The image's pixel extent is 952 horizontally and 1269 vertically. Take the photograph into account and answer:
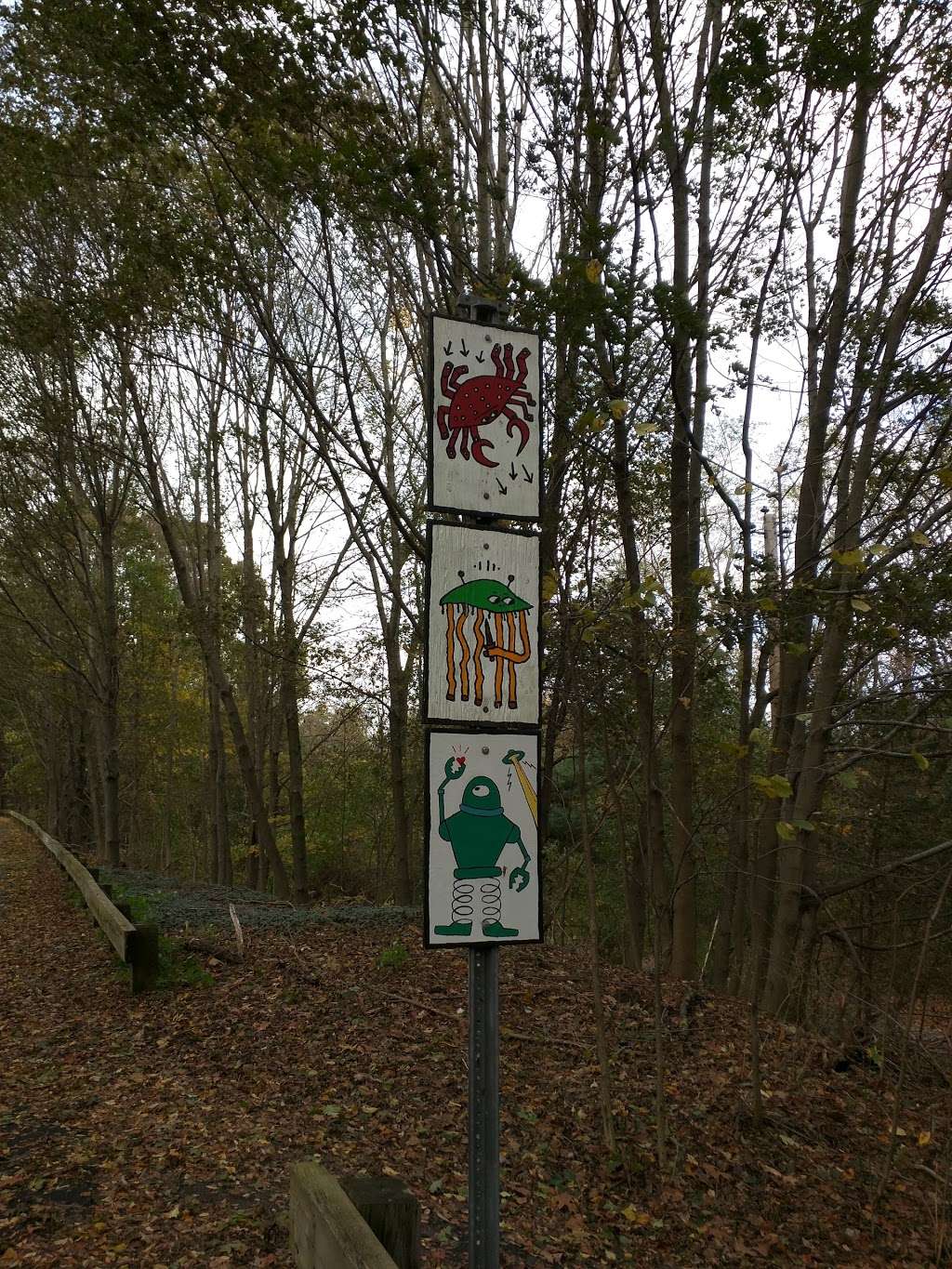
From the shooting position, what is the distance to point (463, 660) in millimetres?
1990

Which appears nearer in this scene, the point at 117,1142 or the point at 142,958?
the point at 117,1142

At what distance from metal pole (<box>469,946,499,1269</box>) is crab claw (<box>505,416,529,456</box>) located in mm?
1202

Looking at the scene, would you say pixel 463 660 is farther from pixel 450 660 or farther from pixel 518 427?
pixel 518 427

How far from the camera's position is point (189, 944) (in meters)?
7.46

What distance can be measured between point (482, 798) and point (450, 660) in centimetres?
32

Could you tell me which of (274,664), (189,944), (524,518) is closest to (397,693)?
(274,664)

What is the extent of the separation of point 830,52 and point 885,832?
862 cm

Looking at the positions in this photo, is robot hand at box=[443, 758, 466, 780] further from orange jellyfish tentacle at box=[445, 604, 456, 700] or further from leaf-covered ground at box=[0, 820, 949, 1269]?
leaf-covered ground at box=[0, 820, 949, 1269]

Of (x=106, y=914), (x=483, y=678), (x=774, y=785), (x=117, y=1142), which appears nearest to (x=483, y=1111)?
(x=483, y=678)

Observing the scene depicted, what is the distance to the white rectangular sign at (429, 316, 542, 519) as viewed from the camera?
6.89 feet

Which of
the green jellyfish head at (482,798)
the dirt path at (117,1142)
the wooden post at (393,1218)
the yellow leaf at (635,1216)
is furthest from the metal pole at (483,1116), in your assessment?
the yellow leaf at (635,1216)

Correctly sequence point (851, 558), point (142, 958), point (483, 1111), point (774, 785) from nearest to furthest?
1. point (483, 1111)
2. point (774, 785)
3. point (851, 558)
4. point (142, 958)

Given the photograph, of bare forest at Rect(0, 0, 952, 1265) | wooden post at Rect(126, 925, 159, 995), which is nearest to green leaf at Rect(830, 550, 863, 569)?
bare forest at Rect(0, 0, 952, 1265)

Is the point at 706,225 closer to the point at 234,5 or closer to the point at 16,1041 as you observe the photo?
the point at 234,5
